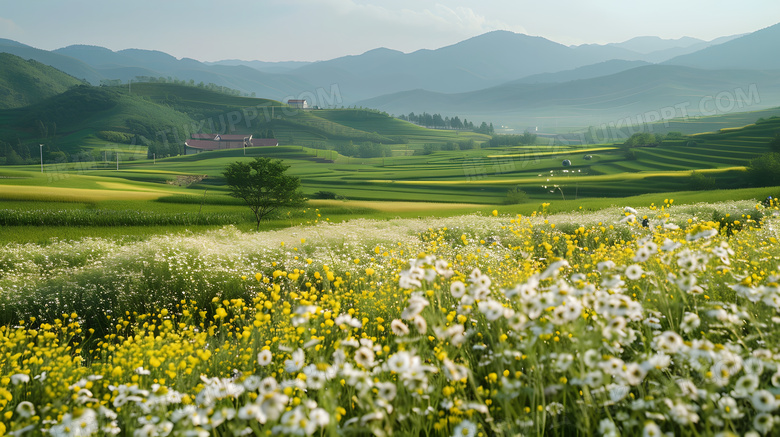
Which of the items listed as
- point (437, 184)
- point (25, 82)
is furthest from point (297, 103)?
point (437, 184)

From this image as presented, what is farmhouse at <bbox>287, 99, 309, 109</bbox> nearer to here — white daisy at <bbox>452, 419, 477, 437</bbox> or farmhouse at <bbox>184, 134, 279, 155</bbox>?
farmhouse at <bbox>184, 134, 279, 155</bbox>

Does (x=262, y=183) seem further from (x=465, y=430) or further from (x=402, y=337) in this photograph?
(x=465, y=430)

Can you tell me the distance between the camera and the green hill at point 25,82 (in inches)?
5177

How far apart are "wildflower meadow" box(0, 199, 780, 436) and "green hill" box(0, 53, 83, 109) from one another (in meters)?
161

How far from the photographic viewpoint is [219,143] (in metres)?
65.2

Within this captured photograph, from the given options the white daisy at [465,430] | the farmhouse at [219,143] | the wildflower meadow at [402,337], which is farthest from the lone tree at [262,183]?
the farmhouse at [219,143]

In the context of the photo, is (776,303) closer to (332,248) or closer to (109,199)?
(332,248)

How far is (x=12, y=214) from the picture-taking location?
2178 cm

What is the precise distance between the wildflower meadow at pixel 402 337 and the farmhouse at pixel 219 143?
51.3m

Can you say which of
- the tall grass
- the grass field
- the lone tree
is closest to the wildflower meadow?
the lone tree

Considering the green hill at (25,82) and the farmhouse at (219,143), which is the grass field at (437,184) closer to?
the farmhouse at (219,143)

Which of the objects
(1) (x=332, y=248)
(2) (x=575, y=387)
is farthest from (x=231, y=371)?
(1) (x=332, y=248)

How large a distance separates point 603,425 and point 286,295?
266 inches

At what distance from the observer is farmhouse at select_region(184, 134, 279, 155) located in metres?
62.7
